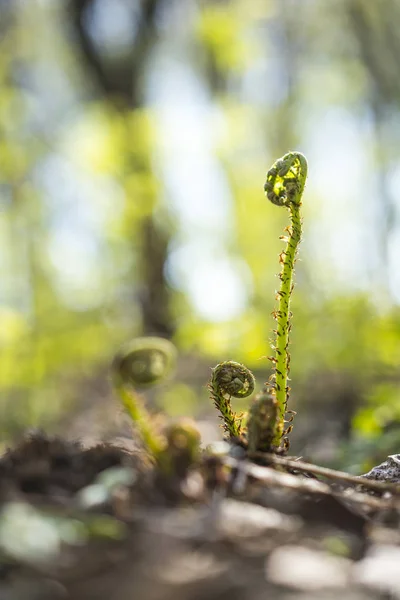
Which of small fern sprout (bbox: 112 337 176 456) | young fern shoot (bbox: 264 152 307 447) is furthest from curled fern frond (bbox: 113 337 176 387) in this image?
young fern shoot (bbox: 264 152 307 447)

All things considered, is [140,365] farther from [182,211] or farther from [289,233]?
[182,211]

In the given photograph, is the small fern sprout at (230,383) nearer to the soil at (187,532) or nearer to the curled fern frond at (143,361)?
the curled fern frond at (143,361)

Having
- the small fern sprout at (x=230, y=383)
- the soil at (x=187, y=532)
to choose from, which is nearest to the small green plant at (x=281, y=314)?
the small fern sprout at (x=230, y=383)

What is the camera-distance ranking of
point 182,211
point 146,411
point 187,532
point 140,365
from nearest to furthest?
point 187,532 → point 146,411 → point 140,365 → point 182,211

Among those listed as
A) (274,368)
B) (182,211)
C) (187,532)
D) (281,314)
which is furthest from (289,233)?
(182,211)

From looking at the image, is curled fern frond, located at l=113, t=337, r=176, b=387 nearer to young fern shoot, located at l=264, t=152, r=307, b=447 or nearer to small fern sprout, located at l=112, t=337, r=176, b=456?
small fern sprout, located at l=112, t=337, r=176, b=456

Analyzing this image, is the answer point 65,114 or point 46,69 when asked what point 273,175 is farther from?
point 46,69

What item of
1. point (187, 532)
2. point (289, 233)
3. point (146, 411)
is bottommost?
point (187, 532)
